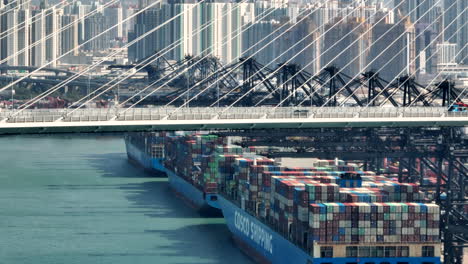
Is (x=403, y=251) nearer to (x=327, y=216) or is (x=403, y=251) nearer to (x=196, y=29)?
(x=327, y=216)

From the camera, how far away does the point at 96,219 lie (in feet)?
129

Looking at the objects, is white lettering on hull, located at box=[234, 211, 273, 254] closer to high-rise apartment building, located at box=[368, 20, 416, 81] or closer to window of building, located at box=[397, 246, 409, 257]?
window of building, located at box=[397, 246, 409, 257]

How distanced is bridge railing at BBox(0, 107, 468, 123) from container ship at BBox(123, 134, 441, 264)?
4.92ft

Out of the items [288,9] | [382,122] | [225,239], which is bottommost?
[225,239]

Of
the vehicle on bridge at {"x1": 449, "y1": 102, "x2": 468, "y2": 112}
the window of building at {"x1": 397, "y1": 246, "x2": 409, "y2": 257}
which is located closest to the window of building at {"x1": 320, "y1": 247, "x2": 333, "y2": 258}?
the window of building at {"x1": 397, "y1": 246, "x2": 409, "y2": 257}

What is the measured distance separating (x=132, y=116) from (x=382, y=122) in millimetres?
6654

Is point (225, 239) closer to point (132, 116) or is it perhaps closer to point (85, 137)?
point (132, 116)

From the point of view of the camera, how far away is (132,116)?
30.8m

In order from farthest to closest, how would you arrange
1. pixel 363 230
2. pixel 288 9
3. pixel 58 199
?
pixel 288 9 < pixel 58 199 < pixel 363 230

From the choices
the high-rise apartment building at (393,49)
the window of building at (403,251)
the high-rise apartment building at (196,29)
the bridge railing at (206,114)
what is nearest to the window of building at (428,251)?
the window of building at (403,251)

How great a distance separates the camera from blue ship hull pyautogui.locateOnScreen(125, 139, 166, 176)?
5738 cm

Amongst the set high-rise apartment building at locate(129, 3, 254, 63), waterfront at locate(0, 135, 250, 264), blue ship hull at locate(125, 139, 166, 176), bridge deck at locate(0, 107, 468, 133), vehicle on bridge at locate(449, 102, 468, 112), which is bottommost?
waterfront at locate(0, 135, 250, 264)

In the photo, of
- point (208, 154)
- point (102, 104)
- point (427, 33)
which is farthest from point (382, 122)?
point (427, 33)

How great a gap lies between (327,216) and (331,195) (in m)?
1.45
